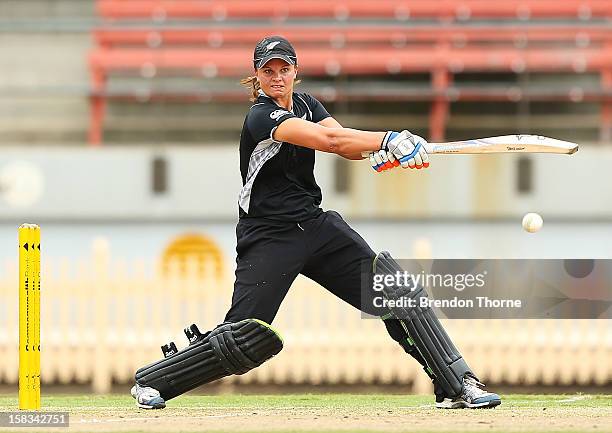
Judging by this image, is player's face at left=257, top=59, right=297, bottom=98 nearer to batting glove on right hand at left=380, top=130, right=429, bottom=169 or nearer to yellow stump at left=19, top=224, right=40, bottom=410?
batting glove on right hand at left=380, top=130, right=429, bottom=169

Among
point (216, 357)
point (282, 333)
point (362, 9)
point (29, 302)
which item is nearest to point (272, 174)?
point (216, 357)

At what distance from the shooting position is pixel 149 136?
14711 mm

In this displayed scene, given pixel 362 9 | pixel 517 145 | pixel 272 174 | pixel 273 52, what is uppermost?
pixel 362 9

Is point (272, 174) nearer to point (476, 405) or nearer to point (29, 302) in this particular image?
point (29, 302)

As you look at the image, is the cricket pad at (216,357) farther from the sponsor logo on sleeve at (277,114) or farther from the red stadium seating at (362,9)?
the red stadium seating at (362,9)

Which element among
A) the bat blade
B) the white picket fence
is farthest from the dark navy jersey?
the white picket fence

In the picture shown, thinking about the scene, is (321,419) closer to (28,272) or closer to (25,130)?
(28,272)

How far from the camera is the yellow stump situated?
235 inches

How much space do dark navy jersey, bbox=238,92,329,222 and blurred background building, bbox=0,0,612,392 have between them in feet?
16.8

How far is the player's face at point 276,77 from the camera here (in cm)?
588

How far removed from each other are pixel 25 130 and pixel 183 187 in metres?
2.56

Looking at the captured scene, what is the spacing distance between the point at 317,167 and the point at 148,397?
739 cm

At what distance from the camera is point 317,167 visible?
43.6ft

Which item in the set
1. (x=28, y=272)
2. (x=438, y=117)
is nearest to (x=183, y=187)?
(x=438, y=117)
